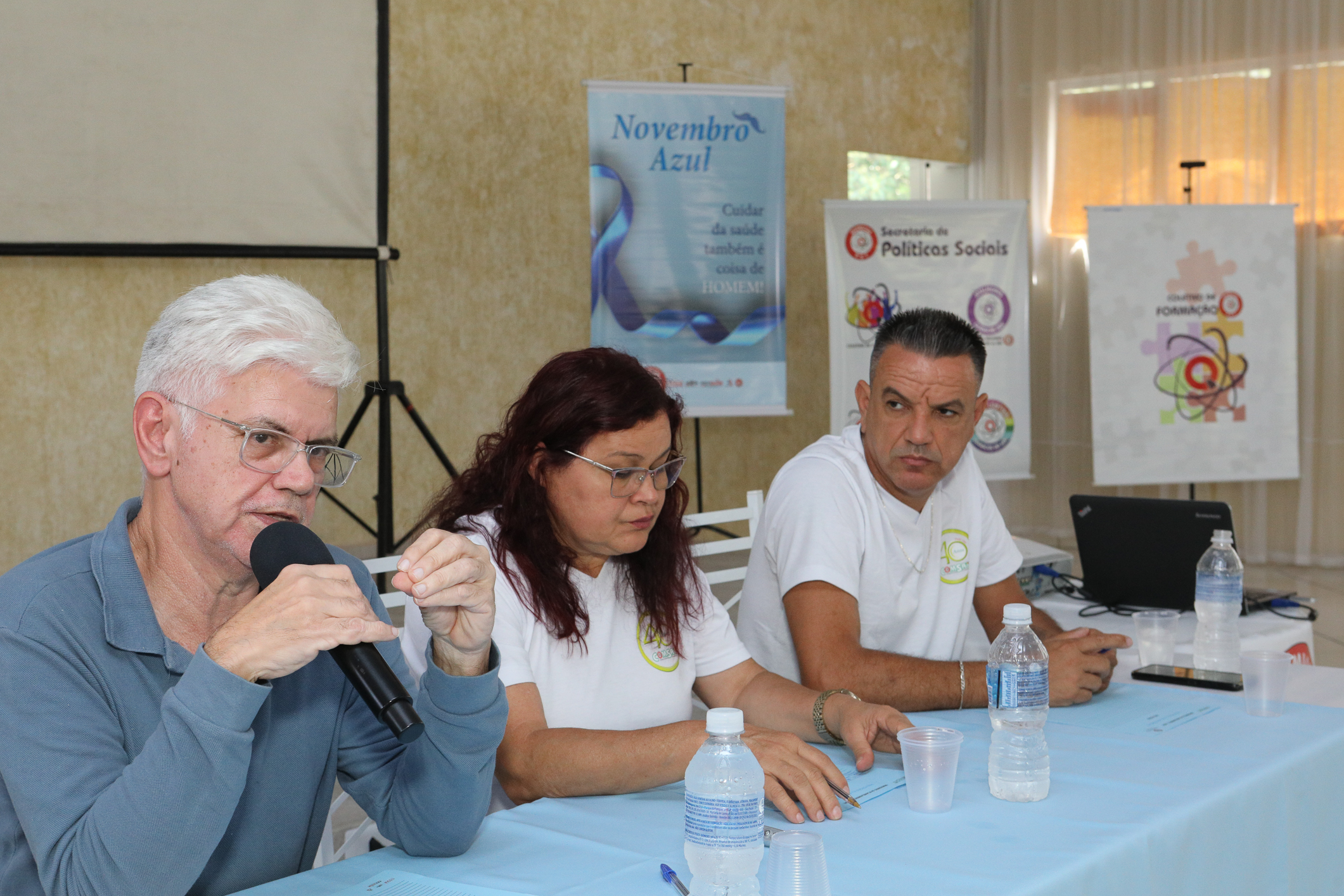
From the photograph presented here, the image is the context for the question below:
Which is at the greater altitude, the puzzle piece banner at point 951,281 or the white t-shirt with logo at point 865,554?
the puzzle piece banner at point 951,281

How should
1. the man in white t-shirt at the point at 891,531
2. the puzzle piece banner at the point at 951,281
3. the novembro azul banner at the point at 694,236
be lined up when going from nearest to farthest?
the man in white t-shirt at the point at 891,531 < the novembro azul banner at the point at 694,236 < the puzzle piece banner at the point at 951,281

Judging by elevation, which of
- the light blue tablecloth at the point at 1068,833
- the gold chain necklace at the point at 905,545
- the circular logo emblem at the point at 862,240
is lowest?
the light blue tablecloth at the point at 1068,833

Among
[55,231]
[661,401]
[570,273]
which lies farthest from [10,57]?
[661,401]

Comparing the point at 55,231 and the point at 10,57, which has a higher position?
the point at 10,57

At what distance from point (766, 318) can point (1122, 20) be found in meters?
3.54

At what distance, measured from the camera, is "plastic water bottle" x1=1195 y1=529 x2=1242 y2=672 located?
222 cm

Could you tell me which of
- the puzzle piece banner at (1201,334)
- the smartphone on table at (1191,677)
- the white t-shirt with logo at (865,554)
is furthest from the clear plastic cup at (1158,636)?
the puzzle piece banner at (1201,334)

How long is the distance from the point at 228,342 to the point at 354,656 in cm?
35

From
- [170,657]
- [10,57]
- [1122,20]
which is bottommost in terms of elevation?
[170,657]

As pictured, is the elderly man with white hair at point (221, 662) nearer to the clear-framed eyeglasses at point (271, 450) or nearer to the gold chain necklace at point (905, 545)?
the clear-framed eyeglasses at point (271, 450)

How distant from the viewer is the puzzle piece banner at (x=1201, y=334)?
20.8ft

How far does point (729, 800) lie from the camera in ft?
3.81

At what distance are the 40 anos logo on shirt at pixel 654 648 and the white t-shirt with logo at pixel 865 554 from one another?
1.26 feet

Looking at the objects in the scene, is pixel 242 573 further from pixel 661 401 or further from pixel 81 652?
pixel 661 401
